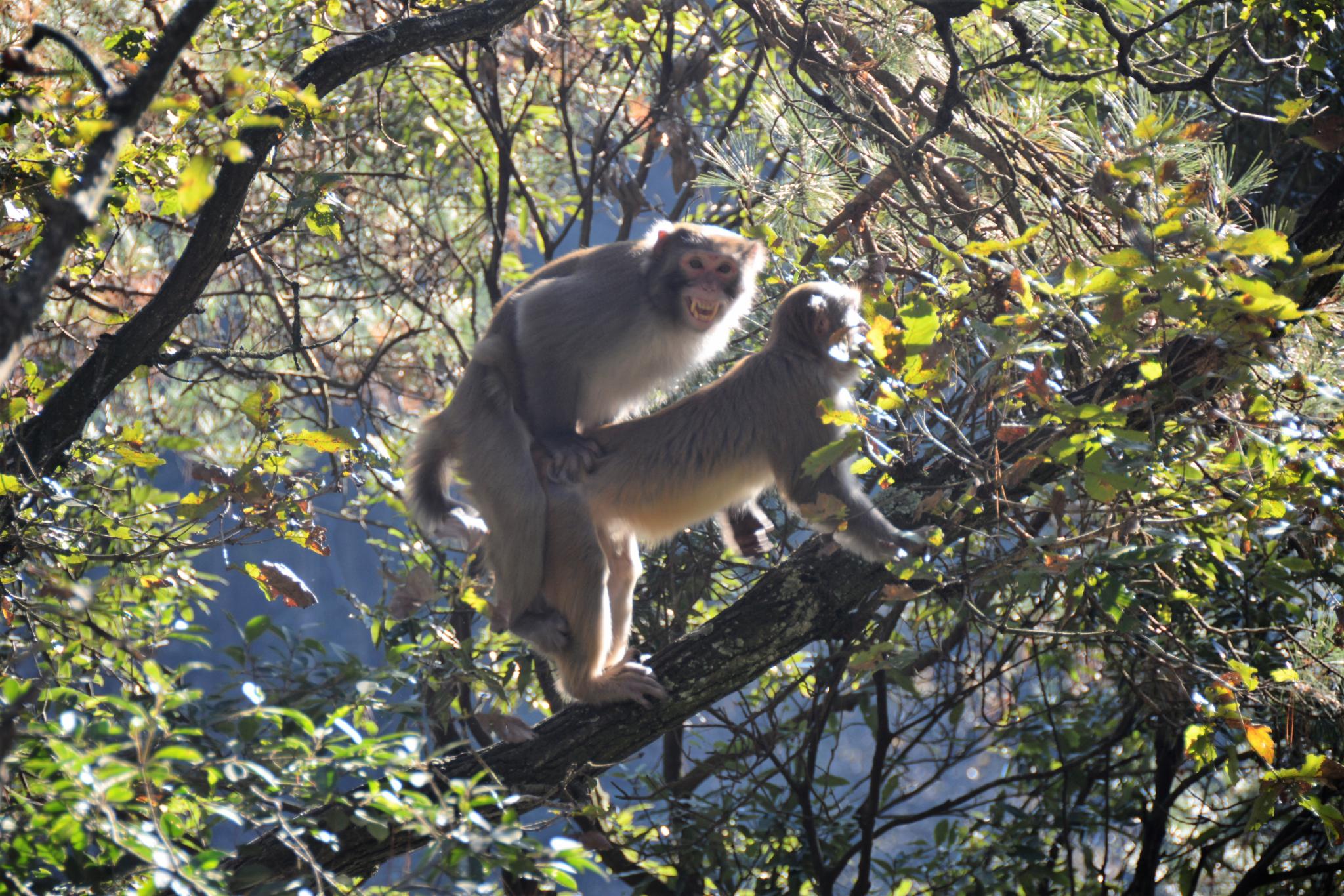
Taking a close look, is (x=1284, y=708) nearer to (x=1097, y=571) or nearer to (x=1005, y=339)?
(x=1097, y=571)

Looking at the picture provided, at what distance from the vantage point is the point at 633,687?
13.5 ft

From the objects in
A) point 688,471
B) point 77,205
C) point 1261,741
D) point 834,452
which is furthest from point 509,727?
point 77,205

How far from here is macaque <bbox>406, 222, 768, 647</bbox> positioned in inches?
181

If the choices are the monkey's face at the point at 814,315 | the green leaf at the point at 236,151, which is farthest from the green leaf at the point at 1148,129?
the green leaf at the point at 236,151

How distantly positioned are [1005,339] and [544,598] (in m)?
2.42

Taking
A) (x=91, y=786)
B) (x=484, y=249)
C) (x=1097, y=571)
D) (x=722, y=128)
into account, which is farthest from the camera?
(x=484, y=249)

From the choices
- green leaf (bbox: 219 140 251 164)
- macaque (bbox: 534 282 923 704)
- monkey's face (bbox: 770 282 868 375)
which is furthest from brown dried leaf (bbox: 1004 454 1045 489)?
green leaf (bbox: 219 140 251 164)

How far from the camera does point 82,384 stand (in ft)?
11.6

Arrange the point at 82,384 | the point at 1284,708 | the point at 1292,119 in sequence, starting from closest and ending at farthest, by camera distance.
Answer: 1. the point at 1292,119
2. the point at 82,384
3. the point at 1284,708

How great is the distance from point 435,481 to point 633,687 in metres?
1.52

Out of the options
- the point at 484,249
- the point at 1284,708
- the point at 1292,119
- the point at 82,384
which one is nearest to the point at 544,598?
the point at 82,384

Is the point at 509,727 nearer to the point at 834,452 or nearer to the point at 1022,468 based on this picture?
the point at 834,452

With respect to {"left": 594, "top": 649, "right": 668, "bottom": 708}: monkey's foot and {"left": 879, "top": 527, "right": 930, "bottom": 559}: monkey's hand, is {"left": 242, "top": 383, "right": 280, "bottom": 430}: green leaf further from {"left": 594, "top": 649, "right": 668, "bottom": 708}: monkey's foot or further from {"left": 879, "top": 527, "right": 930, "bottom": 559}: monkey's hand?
{"left": 879, "top": 527, "right": 930, "bottom": 559}: monkey's hand

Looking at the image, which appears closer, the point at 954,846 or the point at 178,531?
the point at 178,531
